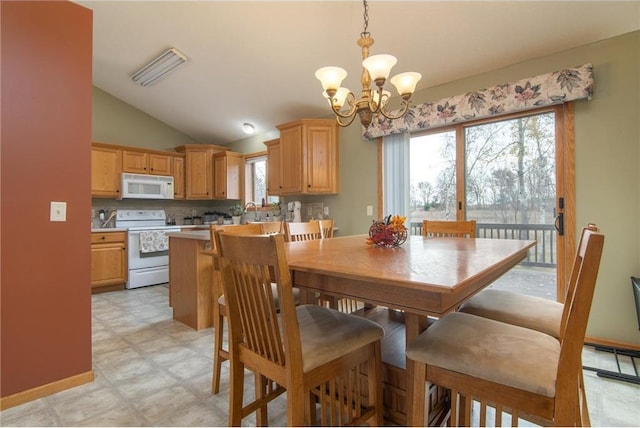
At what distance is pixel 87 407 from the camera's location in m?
1.69

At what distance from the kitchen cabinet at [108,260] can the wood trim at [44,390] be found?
2.61m

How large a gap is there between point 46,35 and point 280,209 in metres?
3.29

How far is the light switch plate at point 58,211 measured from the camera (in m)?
1.83

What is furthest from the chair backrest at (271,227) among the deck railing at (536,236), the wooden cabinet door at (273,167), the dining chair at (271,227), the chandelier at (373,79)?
the deck railing at (536,236)

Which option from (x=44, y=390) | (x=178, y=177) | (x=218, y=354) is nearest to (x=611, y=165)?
(x=218, y=354)

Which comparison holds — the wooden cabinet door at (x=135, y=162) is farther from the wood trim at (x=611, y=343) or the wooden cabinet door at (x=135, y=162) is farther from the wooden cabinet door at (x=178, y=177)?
the wood trim at (x=611, y=343)

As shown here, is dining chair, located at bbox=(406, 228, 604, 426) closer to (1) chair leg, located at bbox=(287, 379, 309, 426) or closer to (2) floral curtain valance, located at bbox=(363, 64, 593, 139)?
(1) chair leg, located at bbox=(287, 379, 309, 426)

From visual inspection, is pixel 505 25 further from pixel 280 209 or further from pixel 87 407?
pixel 87 407

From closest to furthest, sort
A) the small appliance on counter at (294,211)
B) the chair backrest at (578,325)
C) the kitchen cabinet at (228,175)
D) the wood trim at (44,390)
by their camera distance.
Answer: the chair backrest at (578,325) < the wood trim at (44,390) < the small appliance on counter at (294,211) < the kitchen cabinet at (228,175)

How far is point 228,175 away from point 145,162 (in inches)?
50.2

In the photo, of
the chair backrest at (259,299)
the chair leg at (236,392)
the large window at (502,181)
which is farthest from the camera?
the large window at (502,181)

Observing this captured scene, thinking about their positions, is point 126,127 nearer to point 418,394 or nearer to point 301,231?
point 301,231

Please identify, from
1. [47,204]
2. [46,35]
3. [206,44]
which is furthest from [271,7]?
[47,204]

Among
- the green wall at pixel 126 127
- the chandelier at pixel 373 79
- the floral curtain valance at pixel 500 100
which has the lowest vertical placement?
the chandelier at pixel 373 79
